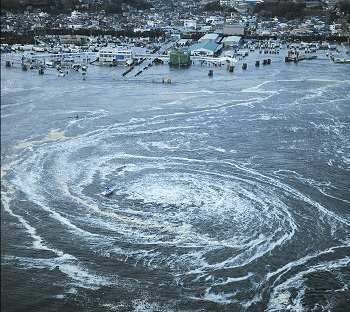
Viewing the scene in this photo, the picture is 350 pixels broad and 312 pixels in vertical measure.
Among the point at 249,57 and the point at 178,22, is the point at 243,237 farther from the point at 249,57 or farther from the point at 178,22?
the point at 178,22

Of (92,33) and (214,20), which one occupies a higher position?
(214,20)

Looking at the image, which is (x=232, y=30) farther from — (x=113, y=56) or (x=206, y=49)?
(x=113, y=56)

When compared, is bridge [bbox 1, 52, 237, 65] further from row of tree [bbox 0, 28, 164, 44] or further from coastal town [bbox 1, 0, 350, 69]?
row of tree [bbox 0, 28, 164, 44]

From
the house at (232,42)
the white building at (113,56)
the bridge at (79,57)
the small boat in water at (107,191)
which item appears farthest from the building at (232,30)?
the small boat in water at (107,191)

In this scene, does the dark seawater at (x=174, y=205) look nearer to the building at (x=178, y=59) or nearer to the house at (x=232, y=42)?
the building at (x=178, y=59)

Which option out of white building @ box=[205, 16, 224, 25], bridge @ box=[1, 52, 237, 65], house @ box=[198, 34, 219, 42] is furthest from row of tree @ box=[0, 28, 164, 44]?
white building @ box=[205, 16, 224, 25]

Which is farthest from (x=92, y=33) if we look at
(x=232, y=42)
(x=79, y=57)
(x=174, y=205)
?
(x=174, y=205)
